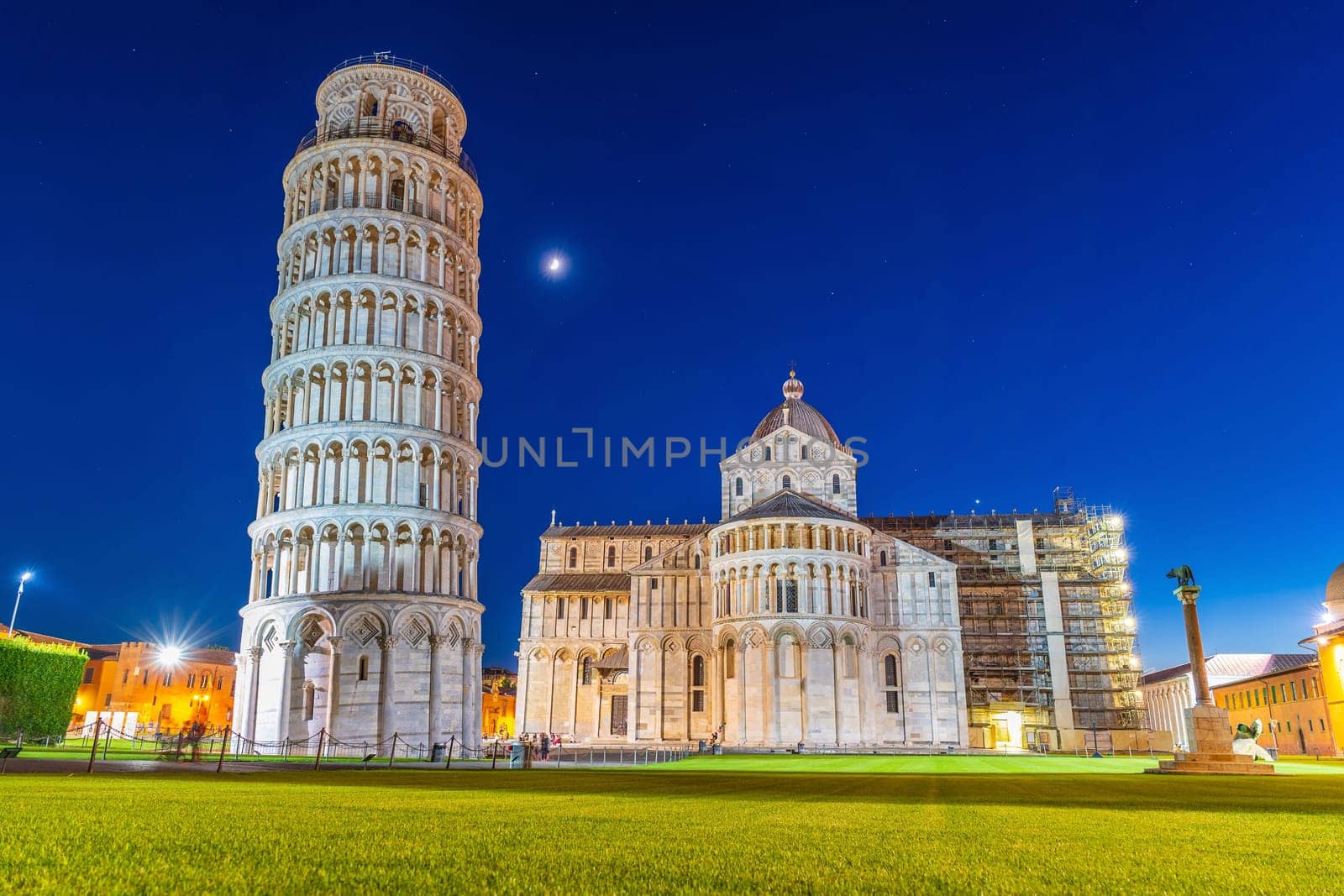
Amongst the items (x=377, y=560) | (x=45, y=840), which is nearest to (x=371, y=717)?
(x=377, y=560)

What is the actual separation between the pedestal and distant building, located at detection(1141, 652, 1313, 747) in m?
49.3

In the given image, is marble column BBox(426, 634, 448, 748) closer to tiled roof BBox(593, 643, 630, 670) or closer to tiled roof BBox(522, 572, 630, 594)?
tiled roof BBox(593, 643, 630, 670)

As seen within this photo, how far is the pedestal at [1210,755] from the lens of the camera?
31.3 m

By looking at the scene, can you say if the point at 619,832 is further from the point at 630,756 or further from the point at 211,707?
the point at 211,707

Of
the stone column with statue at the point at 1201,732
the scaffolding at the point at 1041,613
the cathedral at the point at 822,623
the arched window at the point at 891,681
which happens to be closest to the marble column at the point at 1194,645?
the stone column with statue at the point at 1201,732

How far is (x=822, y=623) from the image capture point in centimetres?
6106

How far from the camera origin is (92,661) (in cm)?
8331

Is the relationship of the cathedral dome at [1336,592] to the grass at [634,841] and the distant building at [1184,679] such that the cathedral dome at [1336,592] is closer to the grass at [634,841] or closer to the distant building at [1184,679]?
the distant building at [1184,679]

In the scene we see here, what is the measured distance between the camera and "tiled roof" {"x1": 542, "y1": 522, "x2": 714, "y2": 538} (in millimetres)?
82562

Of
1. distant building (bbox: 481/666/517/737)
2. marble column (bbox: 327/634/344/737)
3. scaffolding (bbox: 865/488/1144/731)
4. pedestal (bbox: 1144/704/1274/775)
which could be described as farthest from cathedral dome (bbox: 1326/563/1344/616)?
distant building (bbox: 481/666/517/737)

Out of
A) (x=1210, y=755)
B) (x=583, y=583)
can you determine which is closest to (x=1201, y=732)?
(x=1210, y=755)

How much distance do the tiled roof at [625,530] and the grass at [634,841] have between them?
65968mm

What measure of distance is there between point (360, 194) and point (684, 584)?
1409 inches

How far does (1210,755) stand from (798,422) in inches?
1826
